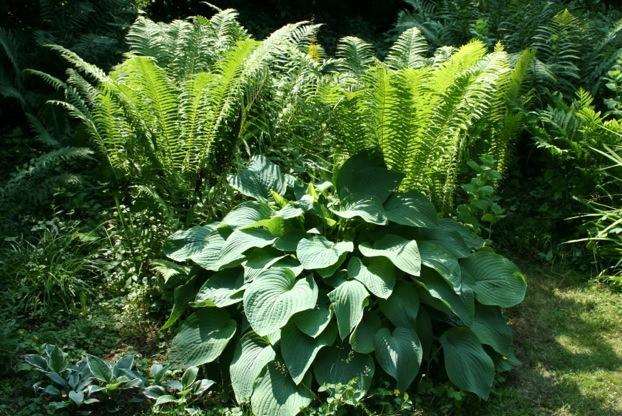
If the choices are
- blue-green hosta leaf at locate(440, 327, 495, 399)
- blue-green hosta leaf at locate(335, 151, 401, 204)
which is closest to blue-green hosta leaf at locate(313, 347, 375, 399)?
blue-green hosta leaf at locate(440, 327, 495, 399)

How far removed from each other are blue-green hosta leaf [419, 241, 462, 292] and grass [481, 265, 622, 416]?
2.21 feet

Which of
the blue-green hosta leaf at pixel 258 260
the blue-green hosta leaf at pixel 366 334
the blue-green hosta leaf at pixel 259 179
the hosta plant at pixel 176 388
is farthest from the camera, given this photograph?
the blue-green hosta leaf at pixel 259 179

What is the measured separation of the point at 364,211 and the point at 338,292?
1.70ft

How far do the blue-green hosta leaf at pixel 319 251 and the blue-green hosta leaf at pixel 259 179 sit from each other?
1.71 ft

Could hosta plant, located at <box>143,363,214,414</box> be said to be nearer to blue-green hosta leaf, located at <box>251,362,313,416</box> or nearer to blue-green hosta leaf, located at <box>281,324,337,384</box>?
blue-green hosta leaf, located at <box>251,362,313,416</box>

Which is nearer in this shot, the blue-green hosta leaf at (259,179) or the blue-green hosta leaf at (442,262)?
the blue-green hosta leaf at (442,262)

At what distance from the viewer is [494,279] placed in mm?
4395

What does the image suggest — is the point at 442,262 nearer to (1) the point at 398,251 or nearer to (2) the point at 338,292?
(1) the point at 398,251

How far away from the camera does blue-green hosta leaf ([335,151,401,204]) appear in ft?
14.4

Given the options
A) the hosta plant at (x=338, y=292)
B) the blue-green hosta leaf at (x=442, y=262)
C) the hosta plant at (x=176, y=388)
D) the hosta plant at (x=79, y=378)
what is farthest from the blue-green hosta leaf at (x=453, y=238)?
the hosta plant at (x=79, y=378)

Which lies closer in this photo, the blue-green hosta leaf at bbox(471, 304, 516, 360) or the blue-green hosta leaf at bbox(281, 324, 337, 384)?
the blue-green hosta leaf at bbox(281, 324, 337, 384)

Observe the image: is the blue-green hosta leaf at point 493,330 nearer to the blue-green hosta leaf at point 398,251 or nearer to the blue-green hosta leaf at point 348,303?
the blue-green hosta leaf at point 398,251

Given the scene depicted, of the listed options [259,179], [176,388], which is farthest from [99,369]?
[259,179]

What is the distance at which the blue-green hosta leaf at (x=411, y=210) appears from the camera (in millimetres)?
4238
